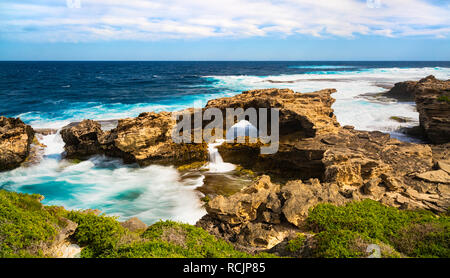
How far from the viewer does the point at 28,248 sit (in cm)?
666

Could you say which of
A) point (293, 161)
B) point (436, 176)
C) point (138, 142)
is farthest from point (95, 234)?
point (436, 176)

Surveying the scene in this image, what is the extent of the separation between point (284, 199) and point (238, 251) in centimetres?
316

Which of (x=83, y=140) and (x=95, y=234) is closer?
(x=95, y=234)

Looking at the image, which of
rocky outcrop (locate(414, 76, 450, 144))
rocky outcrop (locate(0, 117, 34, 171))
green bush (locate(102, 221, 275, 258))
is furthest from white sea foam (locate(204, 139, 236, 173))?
rocky outcrop (locate(414, 76, 450, 144))

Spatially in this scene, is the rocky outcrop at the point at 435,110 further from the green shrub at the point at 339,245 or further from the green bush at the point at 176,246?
the green bush at the point at 176,246

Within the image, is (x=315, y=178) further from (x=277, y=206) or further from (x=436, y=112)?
(x=436, y=112)

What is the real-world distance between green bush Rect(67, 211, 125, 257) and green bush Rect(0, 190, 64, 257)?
614 millimetres

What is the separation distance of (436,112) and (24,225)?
81.3ft

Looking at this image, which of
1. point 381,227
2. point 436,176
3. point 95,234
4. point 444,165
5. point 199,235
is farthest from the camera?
point 444,165

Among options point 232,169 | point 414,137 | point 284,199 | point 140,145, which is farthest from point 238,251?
point 414,137

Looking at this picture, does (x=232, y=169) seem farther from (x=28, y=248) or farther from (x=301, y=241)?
(x=28, y=248)

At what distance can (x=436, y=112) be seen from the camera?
20.1 m

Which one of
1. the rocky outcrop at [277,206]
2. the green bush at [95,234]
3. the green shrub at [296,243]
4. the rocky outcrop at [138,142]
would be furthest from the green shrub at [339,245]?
the rocky outcrop at [138,142]

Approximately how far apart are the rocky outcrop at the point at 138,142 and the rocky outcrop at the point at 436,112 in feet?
54.9
